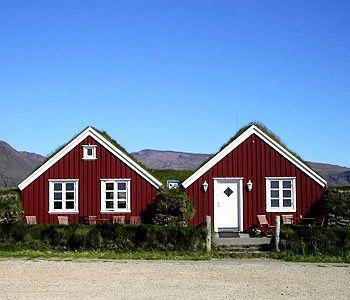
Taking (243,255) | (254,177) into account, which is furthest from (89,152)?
(243,255)

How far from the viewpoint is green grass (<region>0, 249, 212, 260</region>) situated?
2317 cm

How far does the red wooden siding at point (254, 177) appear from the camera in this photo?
31.6 metres

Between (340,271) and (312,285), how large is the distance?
329 centimetres

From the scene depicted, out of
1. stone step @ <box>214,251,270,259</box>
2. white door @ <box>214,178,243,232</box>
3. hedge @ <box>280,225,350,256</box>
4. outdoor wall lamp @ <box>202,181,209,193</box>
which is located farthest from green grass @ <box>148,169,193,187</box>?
hedge @ <box>280,225,350,256</box>

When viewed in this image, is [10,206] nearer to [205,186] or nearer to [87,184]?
[87,184]

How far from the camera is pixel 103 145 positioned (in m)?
32.8

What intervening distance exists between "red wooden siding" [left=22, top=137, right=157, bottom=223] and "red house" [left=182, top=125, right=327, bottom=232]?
2671mm

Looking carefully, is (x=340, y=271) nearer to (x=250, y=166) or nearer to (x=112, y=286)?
(x=112, y=286)

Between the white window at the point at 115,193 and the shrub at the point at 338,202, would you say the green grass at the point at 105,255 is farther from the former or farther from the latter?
the shrub at the point at 338,202

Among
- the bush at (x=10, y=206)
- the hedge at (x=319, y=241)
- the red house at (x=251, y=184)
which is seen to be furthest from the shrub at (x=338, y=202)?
the bush at (x=10, y=206)

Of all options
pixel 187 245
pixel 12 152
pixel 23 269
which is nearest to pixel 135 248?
pixel 187 245

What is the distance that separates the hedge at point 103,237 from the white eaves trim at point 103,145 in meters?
7.59

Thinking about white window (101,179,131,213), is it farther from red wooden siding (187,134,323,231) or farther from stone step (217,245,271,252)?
stone step (217,245,271,252)

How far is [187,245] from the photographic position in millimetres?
24000
